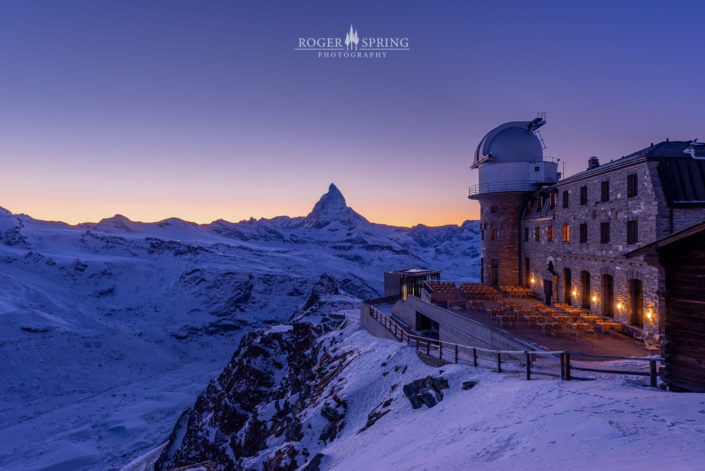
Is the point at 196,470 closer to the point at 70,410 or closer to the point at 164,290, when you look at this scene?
the point at 70,410

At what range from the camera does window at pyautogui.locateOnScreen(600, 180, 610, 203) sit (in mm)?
20797

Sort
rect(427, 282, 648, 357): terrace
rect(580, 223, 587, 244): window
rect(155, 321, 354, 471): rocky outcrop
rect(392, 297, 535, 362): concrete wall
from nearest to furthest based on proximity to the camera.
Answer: rect(392, 297, 535, 362): concrete wall
rect(427, 282, 648, 357): terrace
rect(155, 321, 354, 471): rocky outcrop
rect(580, 223, 587, 244): window

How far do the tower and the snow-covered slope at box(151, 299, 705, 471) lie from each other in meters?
14.9

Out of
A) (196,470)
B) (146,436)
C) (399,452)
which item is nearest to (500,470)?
(399,452)

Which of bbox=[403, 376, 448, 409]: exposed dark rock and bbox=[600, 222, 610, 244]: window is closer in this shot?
bbox=[403, 376, 448, 409]: exposed dark rock

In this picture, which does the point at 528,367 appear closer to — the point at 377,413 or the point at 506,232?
the point at 377,413

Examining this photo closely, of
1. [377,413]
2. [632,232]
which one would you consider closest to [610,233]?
[632,232]

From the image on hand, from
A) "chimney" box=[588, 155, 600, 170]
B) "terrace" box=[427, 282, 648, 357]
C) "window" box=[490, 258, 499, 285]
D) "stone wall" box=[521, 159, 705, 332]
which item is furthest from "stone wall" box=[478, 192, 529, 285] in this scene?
"terrace" box=[427, 282, 648, 357]

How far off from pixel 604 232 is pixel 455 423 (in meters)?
16.4

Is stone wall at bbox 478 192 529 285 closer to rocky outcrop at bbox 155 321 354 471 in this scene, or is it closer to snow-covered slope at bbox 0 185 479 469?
rocky outcrop at bbox 155 321 354 471

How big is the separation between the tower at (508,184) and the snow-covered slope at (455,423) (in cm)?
1490

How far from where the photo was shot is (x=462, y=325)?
19.3 m

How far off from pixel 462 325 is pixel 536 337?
3434mm

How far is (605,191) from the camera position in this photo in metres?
21.1
